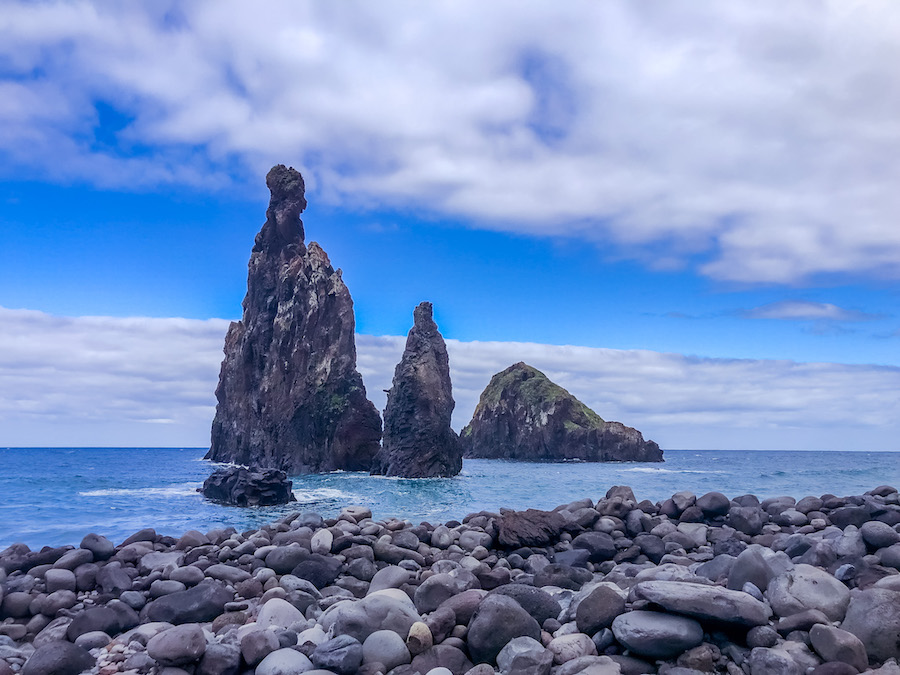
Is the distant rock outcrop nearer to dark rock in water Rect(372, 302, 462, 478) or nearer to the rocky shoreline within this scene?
dark rock in water Rect(372, 302, 462, 478)

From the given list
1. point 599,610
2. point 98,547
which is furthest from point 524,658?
point 98,547

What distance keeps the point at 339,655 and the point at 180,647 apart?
1.34m

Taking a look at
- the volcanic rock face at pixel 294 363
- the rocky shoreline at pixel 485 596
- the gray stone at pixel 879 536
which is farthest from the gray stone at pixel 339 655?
the volcanic rock face at pixel 294 363

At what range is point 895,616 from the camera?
5.15 m

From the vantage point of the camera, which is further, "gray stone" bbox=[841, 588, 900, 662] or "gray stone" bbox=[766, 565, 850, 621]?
"gray stone" bbox=[766, 565, 850, 621]

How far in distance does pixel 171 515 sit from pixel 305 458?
39222 millimetres

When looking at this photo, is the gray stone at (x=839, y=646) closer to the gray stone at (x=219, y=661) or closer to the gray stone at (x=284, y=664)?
the gray stone at (x=284, y=664)

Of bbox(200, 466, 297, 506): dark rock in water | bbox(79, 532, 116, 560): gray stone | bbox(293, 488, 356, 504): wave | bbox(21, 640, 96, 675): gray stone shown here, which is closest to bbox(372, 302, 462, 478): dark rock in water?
bbox(293, 488, 356, 504): wave

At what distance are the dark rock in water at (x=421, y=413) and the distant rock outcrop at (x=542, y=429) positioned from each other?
46847 mm

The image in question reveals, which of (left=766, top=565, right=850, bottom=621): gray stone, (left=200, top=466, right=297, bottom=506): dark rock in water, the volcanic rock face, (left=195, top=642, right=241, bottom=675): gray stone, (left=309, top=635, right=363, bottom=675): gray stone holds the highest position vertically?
the volcanic rock face

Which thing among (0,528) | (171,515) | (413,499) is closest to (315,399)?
(413,499)

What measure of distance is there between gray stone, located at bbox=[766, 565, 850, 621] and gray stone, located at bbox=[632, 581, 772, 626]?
444 millimetres

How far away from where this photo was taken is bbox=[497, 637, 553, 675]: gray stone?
513 centimetres

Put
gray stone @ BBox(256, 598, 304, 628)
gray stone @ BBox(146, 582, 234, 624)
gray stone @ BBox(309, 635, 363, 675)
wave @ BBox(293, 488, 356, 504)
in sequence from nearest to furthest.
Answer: gray stone @ BBox(309, 635, 363, 675) → gray stone @ BBox(256, 598, 304, 628) → gray stone @ BBox(146, 582, 234, 624) → wave @ BBox(293, 488, 356, 504)
